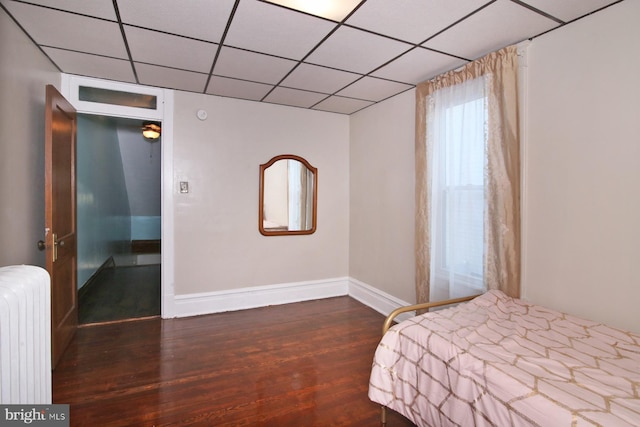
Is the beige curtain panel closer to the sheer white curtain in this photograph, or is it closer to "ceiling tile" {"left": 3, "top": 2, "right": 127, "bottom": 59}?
the sheer white curtain

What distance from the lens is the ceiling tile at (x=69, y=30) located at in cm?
192

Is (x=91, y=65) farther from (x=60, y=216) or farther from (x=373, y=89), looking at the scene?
(x=373, y=89)

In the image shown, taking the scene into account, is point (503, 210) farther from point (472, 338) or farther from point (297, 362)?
point (297, 362)

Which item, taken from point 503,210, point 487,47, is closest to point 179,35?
point 487,47

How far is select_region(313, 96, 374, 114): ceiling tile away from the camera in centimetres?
358

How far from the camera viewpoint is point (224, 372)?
92.4 inches

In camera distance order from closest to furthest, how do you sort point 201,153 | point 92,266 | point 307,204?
point 201,153 → point 307,204 → point 92,266

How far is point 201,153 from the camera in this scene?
3.48 metres

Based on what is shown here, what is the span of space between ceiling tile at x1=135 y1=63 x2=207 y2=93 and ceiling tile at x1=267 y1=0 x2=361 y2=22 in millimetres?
1434

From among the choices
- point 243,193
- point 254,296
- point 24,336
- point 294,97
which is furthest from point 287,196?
point 24,336

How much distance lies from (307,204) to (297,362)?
6.68ft

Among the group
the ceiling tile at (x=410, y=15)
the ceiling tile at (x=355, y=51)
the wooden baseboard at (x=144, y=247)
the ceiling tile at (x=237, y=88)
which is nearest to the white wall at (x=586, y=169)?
the ceiling tile at (x=410, y=15)

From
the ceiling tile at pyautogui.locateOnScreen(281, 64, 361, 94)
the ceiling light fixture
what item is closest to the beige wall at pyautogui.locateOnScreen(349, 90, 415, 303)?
the ceiling tile at pyautogui.locateOnScreen(281, 64, 361, 94)

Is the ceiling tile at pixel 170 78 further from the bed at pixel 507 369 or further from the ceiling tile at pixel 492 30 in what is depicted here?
the bed at pixel 507 369
